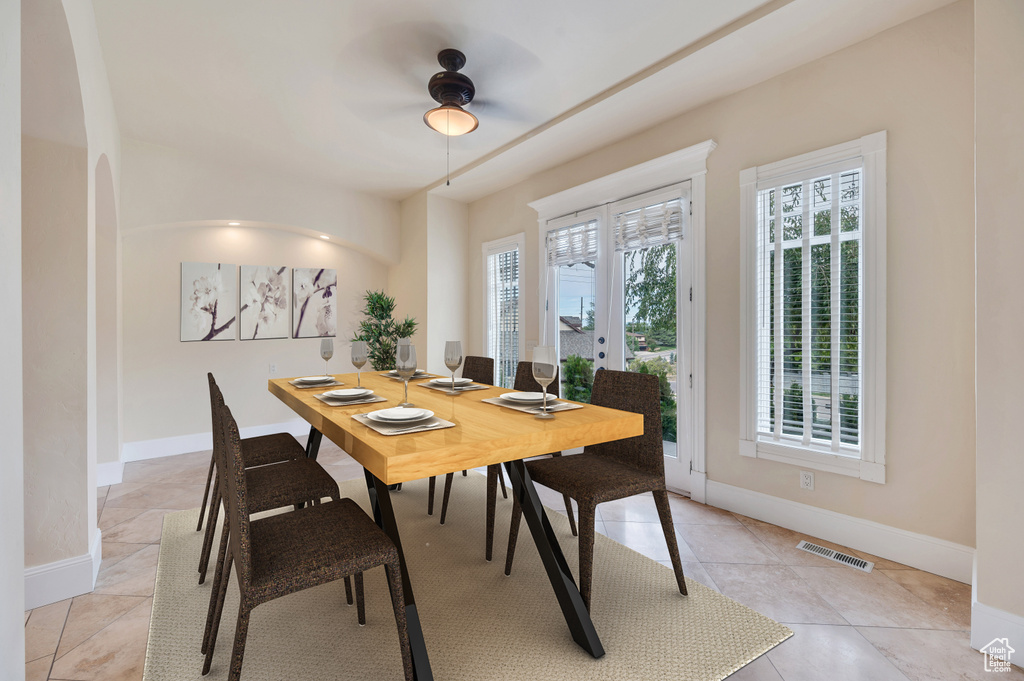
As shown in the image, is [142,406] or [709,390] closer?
[709,390]

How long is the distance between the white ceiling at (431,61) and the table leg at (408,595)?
2210 mm

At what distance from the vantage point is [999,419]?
5.30ft

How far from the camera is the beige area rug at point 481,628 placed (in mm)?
1540

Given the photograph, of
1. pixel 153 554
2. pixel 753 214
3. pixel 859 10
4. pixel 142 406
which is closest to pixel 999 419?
pixel 753 214

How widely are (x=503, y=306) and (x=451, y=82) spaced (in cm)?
243

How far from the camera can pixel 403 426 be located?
1501mm

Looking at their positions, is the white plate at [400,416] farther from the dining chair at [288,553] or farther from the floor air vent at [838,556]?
the floor air vent at [838,556]

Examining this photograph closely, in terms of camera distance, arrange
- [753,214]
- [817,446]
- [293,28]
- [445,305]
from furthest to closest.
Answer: [445,305], [753,214], [817,446], [293,28]

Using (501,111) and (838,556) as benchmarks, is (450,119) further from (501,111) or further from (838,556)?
(838,556)

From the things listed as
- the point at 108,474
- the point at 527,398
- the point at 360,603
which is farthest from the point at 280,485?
the point at 108,474

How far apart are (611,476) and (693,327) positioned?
1.55 m

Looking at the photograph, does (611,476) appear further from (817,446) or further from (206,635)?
(206,635)

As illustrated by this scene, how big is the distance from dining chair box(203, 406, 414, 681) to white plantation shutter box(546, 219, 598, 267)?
2.90 meters

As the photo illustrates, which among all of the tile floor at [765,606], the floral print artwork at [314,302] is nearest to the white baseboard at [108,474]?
the tile floor at [765,606]
